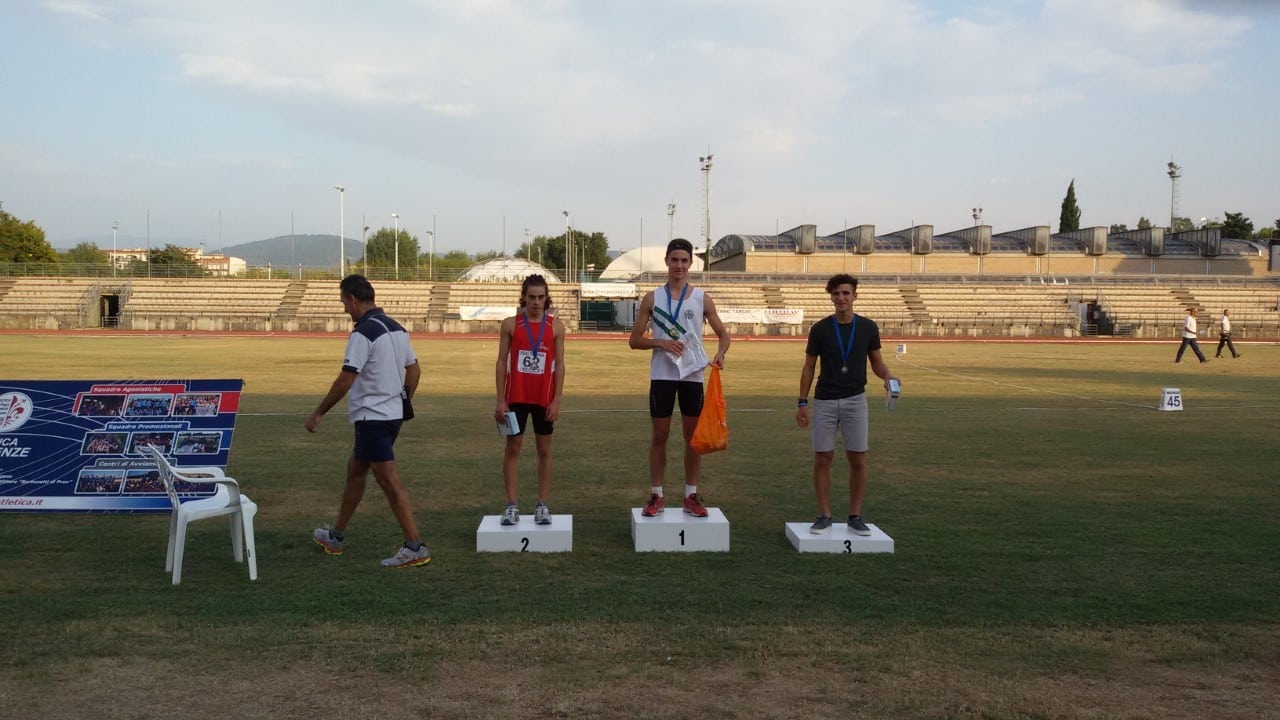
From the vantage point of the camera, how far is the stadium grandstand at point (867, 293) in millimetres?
57969

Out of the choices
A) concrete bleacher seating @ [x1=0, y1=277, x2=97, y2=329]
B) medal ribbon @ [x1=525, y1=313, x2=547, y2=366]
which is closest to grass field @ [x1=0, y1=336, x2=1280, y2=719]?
medal ribbon @ [x1=525, y1=313, x2=547, y2=366]

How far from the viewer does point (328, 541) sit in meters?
7.24

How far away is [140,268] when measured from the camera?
215ft

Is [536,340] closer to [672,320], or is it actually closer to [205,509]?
[672,320]

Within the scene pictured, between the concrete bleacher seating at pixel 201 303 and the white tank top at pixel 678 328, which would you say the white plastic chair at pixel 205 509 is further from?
the concrete bleacher seating at pixel 201 303

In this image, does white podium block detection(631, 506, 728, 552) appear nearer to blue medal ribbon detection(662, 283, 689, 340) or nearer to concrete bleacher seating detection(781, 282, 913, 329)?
blue medal ribbon detection(662, 283, 689, 340)

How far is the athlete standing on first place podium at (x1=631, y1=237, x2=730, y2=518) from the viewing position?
761 cm

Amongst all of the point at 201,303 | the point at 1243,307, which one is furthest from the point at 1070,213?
the point at 201,303

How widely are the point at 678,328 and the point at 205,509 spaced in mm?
3573

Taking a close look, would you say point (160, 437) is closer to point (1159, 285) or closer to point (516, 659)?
point (516, 659)

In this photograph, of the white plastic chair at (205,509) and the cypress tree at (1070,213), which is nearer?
the white plastic chair at (205,509)

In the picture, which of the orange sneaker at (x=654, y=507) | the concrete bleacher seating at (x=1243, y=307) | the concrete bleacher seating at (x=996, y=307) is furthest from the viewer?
the concrete bleacher seating at (x=996, y=307)

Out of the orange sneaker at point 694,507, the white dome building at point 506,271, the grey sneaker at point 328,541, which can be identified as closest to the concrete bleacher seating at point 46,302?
the white dome building at point 506,271

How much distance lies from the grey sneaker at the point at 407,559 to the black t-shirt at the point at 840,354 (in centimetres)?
314
